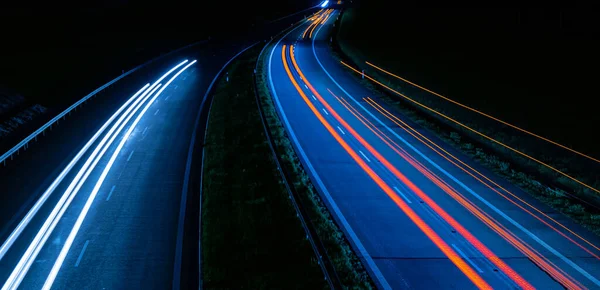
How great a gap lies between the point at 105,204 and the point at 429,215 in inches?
435

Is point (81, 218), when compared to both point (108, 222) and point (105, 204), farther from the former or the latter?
point (105, 204)

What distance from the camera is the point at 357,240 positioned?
1538 cm

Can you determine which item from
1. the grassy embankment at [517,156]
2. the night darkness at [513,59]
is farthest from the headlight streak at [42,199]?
the night darkness at [513,59]

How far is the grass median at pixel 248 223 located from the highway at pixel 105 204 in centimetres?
67

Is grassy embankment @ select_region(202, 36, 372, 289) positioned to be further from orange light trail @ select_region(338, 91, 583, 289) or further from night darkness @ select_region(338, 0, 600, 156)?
night darkness @ select_region(338, 0, 600, 156)

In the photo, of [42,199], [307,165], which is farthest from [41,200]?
[307,165]

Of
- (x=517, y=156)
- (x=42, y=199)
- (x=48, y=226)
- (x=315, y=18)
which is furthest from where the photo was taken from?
(x=315, y=18)

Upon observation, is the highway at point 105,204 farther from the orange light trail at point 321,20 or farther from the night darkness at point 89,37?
the orange light trail at point 321,20

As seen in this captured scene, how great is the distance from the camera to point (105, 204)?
17828mm

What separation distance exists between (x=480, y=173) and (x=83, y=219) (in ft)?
49.5

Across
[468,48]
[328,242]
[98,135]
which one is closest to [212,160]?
[98,135]

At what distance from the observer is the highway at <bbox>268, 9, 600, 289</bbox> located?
44.4 feet

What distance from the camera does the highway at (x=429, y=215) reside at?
533 inches

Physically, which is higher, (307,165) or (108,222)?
(108,222)
